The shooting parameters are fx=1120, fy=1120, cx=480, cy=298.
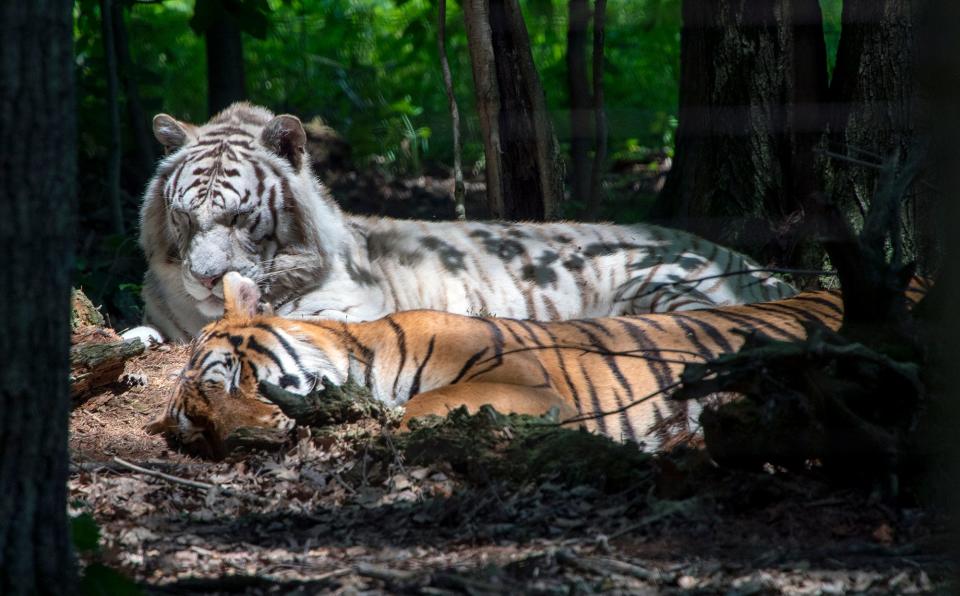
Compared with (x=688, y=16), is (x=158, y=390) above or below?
below

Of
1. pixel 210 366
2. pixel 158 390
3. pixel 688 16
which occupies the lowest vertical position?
pixel 158 390

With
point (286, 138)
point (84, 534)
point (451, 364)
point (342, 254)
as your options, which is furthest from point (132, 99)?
point (84, 534)

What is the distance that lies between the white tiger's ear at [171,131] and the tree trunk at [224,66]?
181cm

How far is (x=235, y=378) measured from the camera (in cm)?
285

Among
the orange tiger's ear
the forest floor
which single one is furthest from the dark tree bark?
the orange tiger's ear

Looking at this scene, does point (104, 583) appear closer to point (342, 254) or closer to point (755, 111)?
point (342, 254)

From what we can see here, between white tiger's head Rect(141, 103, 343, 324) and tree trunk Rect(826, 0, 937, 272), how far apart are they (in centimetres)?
196

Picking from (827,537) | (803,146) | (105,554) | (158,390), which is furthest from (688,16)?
(105,554)

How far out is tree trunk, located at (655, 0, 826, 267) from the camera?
4.33 m

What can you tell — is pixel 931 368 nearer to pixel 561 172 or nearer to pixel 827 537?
pixel 827 537

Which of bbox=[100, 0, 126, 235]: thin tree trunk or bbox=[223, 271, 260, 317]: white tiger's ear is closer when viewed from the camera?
bbox=[223, 271, 260, 317]: white tiger's ear

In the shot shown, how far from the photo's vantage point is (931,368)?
84.5 inches

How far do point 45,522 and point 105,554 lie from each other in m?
0.43

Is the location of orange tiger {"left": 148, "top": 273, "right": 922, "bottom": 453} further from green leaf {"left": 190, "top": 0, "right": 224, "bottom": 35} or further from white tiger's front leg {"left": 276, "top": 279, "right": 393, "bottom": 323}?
green leaf {"left": 190, "top": 0, "right": 224, "bottom": 35}
